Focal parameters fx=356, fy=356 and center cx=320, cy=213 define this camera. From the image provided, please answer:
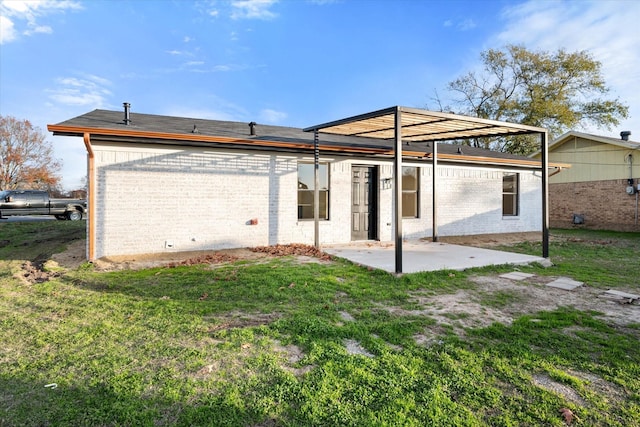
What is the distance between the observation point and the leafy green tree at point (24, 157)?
3344cm

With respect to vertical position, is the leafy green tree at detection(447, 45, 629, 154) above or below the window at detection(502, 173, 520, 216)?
above

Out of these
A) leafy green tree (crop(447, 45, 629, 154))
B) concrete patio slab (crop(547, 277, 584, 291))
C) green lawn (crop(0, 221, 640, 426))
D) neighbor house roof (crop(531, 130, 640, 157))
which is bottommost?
green lawn (crop(0, 221, 640, 426))

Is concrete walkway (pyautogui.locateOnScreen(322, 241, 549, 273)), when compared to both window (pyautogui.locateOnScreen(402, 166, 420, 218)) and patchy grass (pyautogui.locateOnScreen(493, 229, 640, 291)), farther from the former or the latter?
window (pyautogui.locateOnScreen(402, 166, 420, 218))

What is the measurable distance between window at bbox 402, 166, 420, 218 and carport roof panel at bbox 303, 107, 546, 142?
188 centimetres

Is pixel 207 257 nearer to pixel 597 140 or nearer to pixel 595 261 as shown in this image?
pixel 595 261

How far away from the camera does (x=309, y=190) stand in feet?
33.0

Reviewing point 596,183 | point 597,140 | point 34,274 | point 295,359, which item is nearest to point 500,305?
point 295,359

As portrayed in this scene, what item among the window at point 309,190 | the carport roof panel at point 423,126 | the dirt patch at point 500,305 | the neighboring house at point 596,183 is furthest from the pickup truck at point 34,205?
the neighboring house at point 596,183

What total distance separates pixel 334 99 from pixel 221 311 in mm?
17526

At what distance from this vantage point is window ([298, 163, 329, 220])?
32.6 feet

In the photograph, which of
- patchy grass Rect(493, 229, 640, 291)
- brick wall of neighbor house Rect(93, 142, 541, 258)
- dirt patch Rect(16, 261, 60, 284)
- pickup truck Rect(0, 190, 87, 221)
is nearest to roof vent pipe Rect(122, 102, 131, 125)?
brick wall of neighbor house Rect(93, 142, 541, 258)

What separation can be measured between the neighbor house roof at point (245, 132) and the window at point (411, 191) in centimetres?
73

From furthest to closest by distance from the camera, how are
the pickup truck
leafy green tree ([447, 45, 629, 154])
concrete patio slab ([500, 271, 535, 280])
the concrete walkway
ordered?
leafy green tree ([447, 45, 629, 154])
the pickup truck
the concrete walkway
concrete patio slab ([500, 271, 535, 280])

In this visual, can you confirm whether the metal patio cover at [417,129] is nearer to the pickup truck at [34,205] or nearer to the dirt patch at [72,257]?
the dirt patch at [72,257]
